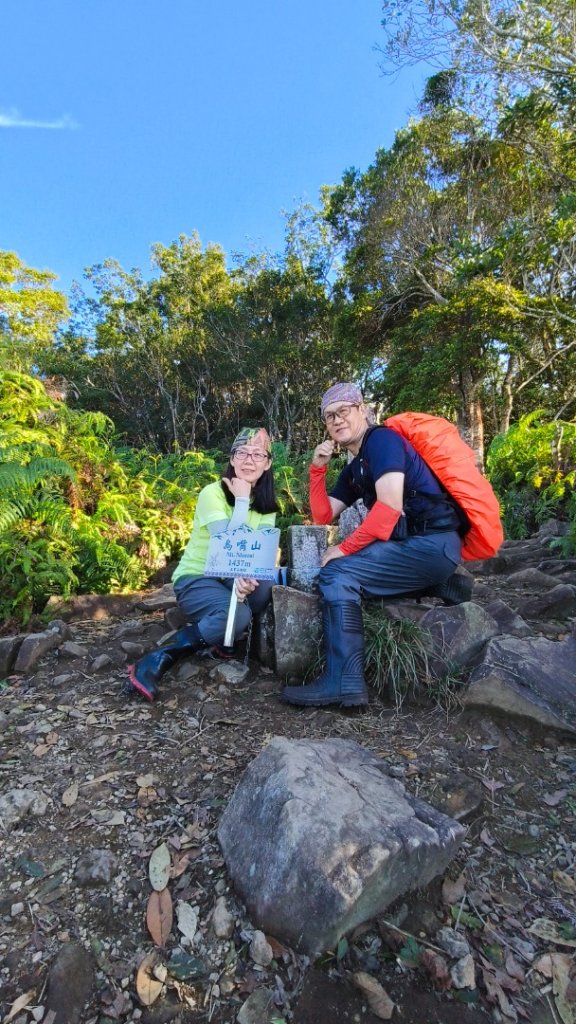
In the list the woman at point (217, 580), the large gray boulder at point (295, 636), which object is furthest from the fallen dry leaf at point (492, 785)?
the woman at point (217, 580)

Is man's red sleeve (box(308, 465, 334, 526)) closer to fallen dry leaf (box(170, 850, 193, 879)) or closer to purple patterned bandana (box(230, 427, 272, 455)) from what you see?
purple patterned bandana (box(230, 427, 272, 455))

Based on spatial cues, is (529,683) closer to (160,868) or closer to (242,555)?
(242,555)

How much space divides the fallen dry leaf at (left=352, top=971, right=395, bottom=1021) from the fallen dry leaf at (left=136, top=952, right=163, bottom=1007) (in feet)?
1.78

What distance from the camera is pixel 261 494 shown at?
3.32 meters

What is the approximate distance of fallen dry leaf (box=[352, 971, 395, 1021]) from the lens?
1227 millimetres

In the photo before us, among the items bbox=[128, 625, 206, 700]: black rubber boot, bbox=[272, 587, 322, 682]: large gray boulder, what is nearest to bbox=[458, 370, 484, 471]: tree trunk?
bbox=[272, 587, 322, 682]: large gray boulder

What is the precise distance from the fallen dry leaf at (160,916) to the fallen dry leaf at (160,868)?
3cm

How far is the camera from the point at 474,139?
551 inches

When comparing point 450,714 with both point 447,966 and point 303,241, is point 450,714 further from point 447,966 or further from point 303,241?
point 303,241

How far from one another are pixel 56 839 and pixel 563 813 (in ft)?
6.48

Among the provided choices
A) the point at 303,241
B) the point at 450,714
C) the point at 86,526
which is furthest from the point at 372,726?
the point at 303,241

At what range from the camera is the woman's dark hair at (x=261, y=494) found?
328 cm

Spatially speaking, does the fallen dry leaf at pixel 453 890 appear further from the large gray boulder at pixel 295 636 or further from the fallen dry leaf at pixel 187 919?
the large gray boulder at pixel 295 636

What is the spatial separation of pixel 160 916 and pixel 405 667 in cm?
165
